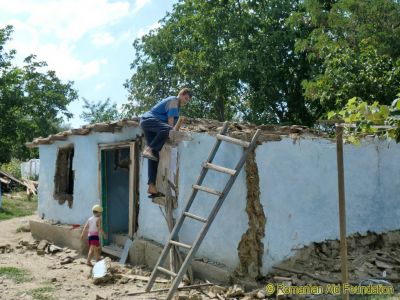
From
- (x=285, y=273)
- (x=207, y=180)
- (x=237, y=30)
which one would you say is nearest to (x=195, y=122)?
(x=207, y=180)

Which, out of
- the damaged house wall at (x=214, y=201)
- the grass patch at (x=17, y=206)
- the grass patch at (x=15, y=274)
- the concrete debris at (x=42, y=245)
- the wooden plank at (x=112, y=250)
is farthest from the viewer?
the grass patch at (x=17, y=206)

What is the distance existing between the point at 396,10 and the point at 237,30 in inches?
278

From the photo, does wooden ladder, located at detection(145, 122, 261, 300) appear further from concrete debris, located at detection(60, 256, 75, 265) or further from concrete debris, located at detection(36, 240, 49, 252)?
concrete debris, located at detection(36, 240, 49, 252)

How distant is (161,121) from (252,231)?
2.32 metres

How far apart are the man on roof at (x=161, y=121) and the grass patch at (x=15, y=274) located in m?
2.99

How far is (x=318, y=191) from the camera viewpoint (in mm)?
7656

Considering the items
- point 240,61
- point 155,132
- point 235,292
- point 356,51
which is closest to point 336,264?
point 235,292

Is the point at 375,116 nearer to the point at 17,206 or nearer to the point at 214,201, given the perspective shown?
the point at 214,201

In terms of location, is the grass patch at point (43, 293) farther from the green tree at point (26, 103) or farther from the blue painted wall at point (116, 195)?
the green tree at point (26, 103)

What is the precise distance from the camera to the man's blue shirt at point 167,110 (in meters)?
7.62

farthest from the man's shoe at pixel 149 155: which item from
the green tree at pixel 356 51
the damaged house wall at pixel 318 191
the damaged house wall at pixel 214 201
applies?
the green tree at pixel 356 51

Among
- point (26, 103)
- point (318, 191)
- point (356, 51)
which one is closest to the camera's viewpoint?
point (318, 191)

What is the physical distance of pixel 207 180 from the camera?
23.6ft

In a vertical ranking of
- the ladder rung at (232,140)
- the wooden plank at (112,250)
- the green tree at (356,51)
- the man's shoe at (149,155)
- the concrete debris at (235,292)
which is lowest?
the concrete debris at (235,292)
